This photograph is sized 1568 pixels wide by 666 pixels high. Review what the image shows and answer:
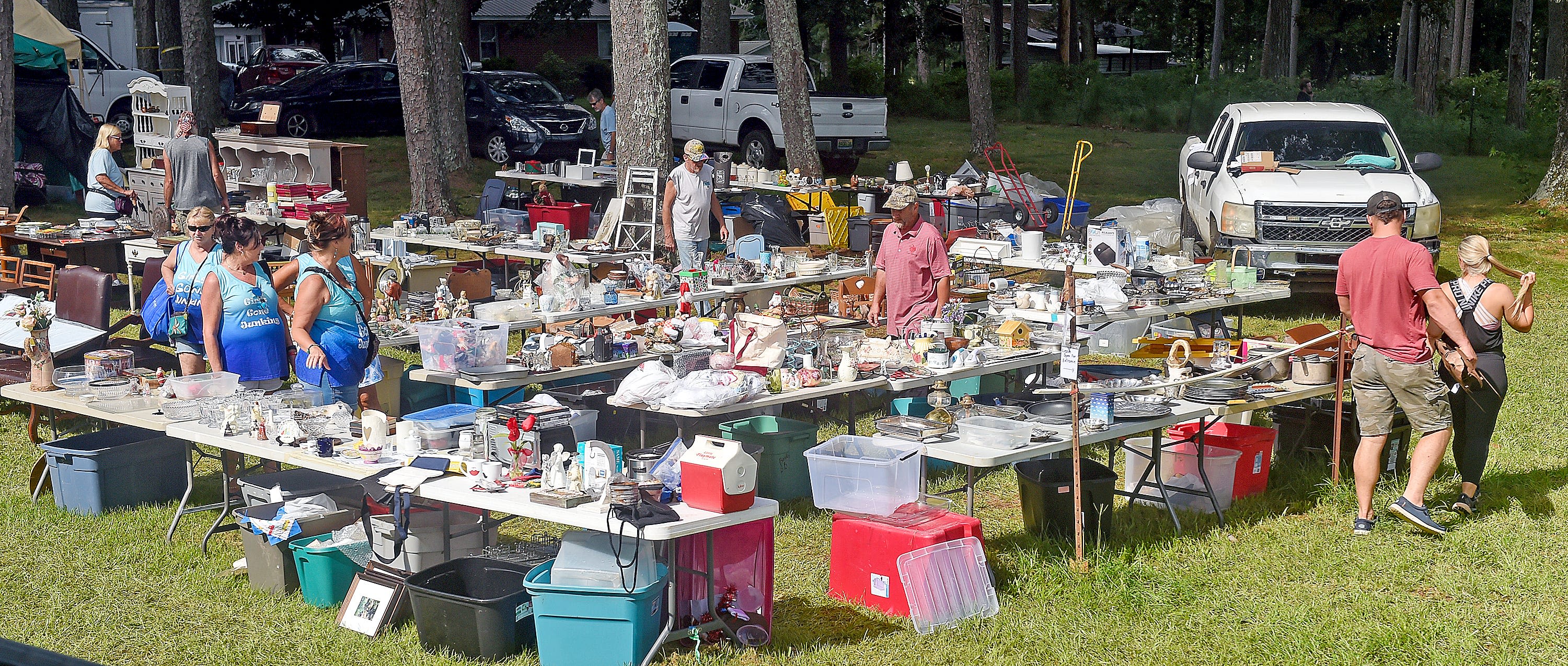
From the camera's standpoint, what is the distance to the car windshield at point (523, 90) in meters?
22.2

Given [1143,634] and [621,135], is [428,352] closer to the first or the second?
[1143,634]

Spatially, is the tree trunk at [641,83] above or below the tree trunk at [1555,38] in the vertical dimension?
below

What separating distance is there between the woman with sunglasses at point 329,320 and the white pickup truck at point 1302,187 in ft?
23.4

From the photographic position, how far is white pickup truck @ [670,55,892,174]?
20.6m

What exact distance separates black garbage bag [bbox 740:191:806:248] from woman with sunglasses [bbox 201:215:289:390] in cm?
736

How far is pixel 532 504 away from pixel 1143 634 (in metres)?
2.60

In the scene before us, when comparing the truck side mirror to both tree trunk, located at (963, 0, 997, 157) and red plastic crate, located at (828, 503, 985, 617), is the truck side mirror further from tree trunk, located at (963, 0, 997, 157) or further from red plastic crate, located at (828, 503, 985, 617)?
tree trunk, located at (963, 0, 997, 157)

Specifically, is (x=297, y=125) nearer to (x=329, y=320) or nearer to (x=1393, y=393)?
(x=329, y=320)

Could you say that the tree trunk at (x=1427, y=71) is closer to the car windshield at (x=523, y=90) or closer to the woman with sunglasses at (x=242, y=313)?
the car windshield at (x=523, y=90)

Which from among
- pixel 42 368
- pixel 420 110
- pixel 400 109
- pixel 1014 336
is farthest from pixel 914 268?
pixel 400 109

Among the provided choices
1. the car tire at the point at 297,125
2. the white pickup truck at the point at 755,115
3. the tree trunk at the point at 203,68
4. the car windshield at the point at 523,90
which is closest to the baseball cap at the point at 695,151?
the white pickup truck at the point at 755,115

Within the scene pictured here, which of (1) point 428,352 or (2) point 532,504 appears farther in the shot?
(1) point 428,352

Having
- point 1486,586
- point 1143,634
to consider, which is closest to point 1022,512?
point 1143,634

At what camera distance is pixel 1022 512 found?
23.3 feet
